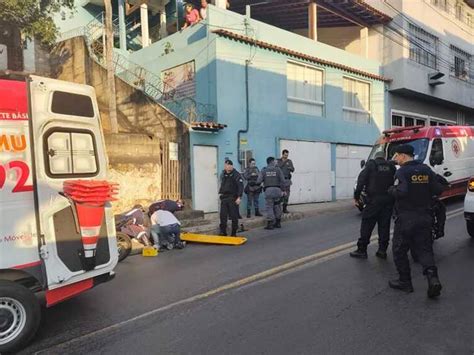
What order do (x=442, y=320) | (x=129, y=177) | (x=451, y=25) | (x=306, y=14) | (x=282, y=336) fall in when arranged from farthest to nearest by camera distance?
(x=451, y=25) < (x=306, y=14) < (x=129, y=177) < (x=442, y=320) < (x=282, y=336)

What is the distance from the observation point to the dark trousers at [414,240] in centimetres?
509

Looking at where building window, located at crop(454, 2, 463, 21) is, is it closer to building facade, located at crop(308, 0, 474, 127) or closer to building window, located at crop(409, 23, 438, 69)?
building facade, located at crop(308, 0, 474, 127)

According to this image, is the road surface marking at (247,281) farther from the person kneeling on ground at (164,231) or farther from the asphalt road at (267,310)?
the person kneeling on ground at (164,231)

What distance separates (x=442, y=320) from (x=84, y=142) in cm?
403

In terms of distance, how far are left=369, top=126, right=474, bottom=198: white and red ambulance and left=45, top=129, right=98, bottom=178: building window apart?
9.99m

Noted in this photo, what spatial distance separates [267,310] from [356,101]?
15.7 metres

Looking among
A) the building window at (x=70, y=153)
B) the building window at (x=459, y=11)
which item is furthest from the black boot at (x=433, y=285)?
the building window at (x=459, y=11)

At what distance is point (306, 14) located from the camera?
64.2 ft

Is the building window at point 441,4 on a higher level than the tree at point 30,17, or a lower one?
higher

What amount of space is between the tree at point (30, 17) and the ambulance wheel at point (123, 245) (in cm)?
654

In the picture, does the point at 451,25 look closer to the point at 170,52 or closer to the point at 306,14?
the point at 306,14

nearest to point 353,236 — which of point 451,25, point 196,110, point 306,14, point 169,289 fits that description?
point 169,289

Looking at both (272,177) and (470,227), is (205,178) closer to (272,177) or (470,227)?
(272,177)

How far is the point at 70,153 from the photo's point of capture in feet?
14.9
